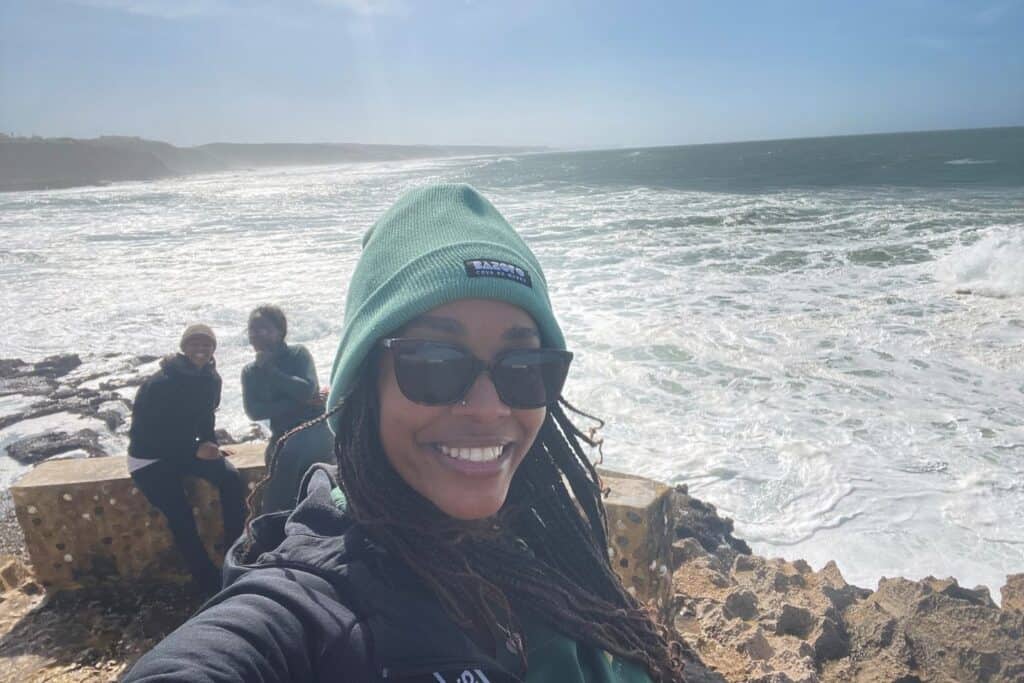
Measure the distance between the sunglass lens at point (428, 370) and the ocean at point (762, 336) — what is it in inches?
215

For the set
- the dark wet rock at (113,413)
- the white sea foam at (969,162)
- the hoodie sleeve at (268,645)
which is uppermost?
the white sea foam at (969,162)

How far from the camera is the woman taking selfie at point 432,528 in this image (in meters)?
1.07

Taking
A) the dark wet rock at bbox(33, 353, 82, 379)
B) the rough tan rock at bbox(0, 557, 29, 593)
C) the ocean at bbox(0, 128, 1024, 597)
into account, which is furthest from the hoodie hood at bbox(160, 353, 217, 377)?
the dark wet rock at bbox(33, 353, 82, 379)

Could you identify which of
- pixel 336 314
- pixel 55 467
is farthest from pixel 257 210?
pixel 55 467

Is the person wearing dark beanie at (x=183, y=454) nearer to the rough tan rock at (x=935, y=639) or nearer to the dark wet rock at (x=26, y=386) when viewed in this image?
Answer: the rough tan rock at (x=935, y=639)

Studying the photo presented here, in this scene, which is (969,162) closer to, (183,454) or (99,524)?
(183,454)

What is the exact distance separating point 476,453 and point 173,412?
3119 millimetres

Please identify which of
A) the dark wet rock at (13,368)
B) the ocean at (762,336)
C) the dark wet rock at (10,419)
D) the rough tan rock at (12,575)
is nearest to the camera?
the rough tan rock at (12,575)

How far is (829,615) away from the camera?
12.2ft

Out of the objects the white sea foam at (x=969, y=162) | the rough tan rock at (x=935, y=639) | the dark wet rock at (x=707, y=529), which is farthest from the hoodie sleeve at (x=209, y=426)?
the white sea foam at (x=969, y=162)

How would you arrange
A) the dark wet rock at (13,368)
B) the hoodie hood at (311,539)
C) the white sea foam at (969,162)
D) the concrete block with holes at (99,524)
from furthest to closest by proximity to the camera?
the white sea foam at (969,162)
the dark wet rock at (13,368)
the concrete block with holes at (99,524)
the hoodie hood at (311,539)

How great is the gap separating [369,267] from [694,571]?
350 centimetres

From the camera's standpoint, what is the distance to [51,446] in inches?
307

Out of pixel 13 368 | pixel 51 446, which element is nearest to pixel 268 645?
pixel 51 446
